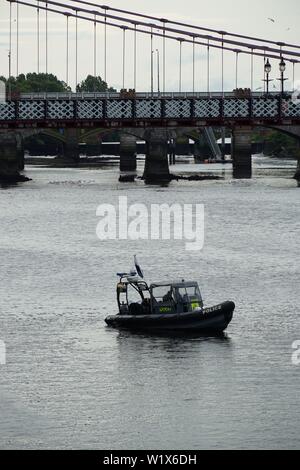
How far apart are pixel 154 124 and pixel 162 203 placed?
134 feet

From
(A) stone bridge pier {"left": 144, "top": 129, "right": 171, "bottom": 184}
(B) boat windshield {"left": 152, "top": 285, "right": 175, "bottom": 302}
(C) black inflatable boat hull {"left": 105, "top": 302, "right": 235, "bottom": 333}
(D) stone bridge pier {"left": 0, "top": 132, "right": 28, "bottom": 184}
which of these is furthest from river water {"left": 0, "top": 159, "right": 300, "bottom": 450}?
(A) stone bridge pier {"left": 144, "top": 129, "right": 171, "bottom": 184}

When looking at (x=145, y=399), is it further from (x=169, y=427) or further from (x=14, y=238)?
(x=14, y=238)

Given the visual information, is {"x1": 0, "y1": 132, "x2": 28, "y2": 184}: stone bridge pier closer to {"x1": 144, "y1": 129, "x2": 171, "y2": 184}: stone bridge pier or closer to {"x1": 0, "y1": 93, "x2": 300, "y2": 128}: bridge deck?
{"x1": 0, "y1": 93, "x2": 300, "y2": 128}: bridge deck

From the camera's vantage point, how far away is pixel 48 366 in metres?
59.9

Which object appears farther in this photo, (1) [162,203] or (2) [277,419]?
(1) [162,203]

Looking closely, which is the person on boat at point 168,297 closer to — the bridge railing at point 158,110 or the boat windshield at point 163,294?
the boat windshield at point 163,294

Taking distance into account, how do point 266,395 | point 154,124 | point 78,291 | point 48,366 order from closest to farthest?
point 266,395, point 48,366, point 78,291, point 154,124

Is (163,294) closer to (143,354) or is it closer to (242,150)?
(143,354)

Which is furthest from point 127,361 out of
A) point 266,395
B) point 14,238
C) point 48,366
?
point 14,238

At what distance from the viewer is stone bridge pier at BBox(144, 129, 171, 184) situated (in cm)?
18375

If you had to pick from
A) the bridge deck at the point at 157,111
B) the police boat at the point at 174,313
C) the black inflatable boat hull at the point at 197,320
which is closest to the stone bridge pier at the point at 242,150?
the bridge deck at the point at 157,111

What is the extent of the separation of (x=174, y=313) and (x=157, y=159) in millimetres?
119346

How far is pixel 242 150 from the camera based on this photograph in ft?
611

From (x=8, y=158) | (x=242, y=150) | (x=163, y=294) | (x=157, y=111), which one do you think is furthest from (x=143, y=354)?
(x=242, y=150)
